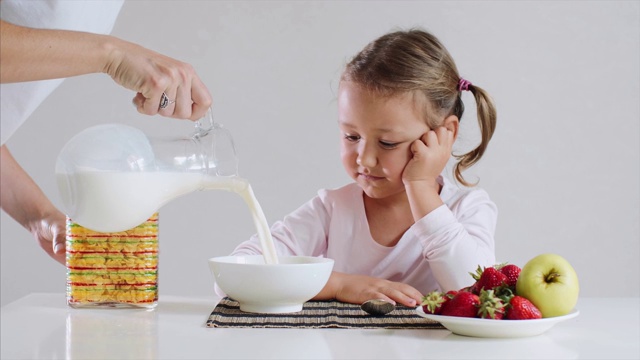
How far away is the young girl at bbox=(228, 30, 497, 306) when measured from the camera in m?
1.73

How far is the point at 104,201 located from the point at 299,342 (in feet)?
1.14

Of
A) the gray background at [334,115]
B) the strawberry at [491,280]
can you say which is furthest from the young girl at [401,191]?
the gray background at [334,115]

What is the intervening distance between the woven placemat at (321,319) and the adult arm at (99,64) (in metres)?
0.32

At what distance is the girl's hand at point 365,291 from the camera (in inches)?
59.2

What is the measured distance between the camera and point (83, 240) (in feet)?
4.59

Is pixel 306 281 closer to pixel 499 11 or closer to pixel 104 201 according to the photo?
pixel 104 201

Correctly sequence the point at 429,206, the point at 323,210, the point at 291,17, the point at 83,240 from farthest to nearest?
the point at 291,17, the point at 323,210, the point at 429,206, the point at 83,240

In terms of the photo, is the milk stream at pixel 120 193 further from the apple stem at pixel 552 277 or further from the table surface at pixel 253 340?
the apple stem at pixel 552 277

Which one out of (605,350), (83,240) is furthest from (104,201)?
(605,350)

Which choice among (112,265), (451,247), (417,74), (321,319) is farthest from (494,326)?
(417,74)

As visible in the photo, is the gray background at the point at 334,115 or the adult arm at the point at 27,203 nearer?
the adult arm at the point at 27,203

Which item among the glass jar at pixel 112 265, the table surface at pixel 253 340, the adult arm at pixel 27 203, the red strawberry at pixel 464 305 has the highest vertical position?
the adult arm at pixel 27 203

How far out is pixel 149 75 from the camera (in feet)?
3.88

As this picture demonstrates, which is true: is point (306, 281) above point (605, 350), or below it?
above
